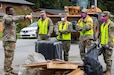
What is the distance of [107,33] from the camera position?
10188 mm

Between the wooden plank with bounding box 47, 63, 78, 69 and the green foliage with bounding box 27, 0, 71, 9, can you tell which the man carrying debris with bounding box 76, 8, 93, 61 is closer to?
the wooden plank with bounding box 47, 63, 78, 69

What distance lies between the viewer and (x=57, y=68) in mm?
8625

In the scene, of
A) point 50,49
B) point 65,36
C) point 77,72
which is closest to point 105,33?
point 50,49

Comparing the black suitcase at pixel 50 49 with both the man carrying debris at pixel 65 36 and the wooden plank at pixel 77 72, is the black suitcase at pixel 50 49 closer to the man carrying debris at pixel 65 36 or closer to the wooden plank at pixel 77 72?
the wooden plank at pixel 77 72

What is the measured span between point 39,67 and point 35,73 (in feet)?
1.24

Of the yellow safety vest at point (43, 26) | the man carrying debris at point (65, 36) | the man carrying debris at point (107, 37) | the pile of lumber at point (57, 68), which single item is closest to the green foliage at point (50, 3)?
the man carrying debris at point (65, 36)

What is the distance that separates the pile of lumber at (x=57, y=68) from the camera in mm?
8570

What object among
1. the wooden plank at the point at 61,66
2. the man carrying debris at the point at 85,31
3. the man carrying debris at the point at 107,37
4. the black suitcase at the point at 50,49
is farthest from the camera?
the man carrying debris at the point at 85,31

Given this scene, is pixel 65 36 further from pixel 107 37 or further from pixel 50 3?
pixel 50 3

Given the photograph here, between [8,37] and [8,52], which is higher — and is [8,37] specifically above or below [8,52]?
above

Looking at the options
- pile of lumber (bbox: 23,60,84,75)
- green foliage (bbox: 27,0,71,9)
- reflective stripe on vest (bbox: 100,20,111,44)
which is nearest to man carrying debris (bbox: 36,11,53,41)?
reflective stripe on vest (bbox: 100,20,111,44)

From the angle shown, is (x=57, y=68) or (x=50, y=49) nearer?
(x=57, y=68)

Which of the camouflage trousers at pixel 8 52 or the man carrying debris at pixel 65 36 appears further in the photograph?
the man carrying debris at pixel 65 36

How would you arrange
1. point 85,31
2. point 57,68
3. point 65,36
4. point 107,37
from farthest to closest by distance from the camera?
point 65,36, point 85,31, point 107,37, point 57,68
